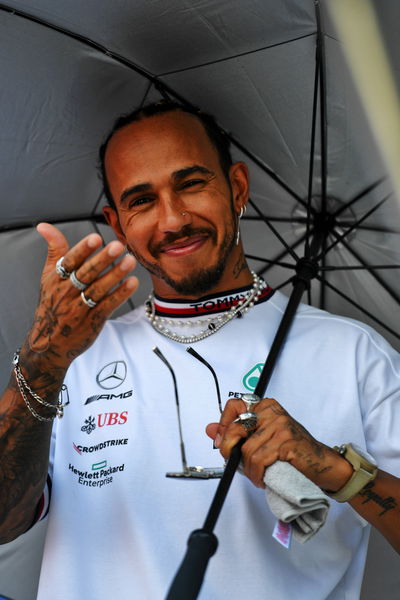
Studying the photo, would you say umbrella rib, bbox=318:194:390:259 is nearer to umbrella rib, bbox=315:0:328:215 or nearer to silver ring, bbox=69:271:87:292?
umbrella rib, bbox=315:0:328:215

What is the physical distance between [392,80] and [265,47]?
0.52 m

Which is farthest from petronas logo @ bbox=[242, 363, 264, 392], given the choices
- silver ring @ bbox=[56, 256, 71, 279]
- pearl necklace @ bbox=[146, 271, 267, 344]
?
silver ring @ bbox=[56, 256, 71, 279]

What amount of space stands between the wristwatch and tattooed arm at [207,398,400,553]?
2 centimetres

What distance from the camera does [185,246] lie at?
111 inches

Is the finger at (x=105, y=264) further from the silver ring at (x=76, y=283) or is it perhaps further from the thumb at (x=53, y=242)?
the thumb at (x=53, y=242)

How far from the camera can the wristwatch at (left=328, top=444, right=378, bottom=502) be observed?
2150mm

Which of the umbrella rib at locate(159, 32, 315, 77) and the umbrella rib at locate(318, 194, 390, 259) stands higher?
the umbrella rib at locate(159, 32, 315, 77)

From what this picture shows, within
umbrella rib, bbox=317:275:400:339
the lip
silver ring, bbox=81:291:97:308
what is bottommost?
umbrella rib, bbox=317:275:400:339

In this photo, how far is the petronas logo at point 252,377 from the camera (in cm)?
270

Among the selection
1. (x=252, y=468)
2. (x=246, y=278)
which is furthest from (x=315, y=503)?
(x=246, y=278)

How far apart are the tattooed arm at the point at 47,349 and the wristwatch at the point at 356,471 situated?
0.76 m

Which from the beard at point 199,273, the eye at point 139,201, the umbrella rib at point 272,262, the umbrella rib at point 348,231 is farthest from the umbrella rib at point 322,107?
the eye at point 139,201

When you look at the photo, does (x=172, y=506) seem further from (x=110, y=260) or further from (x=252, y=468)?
(x=110, y=260)

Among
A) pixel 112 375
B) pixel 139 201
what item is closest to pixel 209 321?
pixel 112 375
